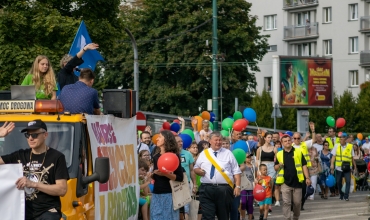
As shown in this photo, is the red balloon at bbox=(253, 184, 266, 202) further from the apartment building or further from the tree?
the apartment building

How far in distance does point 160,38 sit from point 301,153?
4207cm

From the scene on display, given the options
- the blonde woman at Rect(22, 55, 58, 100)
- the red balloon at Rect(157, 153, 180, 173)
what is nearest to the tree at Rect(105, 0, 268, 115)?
the red balloon at Rect(157, 153, 180, 173)

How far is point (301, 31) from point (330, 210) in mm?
56424

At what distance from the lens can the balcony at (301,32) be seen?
78.0 m

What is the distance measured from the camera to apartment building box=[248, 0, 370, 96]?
74.9 meters

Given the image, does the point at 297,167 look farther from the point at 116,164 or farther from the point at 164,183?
the point at 116,164

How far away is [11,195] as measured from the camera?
8555 millimetres

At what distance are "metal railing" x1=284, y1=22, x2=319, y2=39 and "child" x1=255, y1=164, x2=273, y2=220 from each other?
57.8 meters

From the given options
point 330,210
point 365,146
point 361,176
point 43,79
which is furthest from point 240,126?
point 365,146

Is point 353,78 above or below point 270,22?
below

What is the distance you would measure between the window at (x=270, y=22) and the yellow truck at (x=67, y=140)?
7232 cm

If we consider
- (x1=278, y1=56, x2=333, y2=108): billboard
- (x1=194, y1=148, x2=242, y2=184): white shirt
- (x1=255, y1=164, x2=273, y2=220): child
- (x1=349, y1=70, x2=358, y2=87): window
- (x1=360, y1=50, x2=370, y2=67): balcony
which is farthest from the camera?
(x1=349, y1=70, x2=358, y2=87): window

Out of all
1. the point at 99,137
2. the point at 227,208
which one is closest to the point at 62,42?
the point at 227,208

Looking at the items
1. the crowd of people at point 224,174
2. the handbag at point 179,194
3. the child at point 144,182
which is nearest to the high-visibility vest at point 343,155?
the crowd of people at point 224,174
